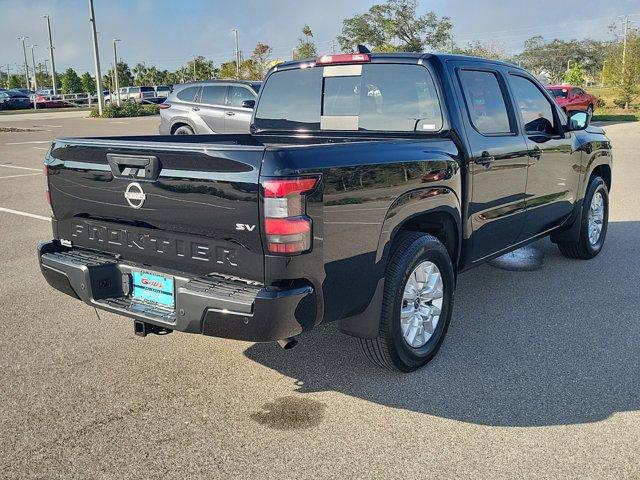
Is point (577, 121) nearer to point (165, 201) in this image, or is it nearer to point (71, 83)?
point (165, 201)

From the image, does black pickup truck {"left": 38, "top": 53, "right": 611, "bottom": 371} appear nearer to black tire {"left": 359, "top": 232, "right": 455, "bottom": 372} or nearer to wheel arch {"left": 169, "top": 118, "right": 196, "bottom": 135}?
black tire {"left": 359, "top": 232, "right": 455, "bottom": 372}

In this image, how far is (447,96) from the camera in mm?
4152

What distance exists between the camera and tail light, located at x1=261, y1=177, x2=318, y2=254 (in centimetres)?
285

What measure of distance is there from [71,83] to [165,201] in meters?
83.6

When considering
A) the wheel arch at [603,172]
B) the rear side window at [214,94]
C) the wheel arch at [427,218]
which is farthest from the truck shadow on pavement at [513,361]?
the rear side window at [214,94]

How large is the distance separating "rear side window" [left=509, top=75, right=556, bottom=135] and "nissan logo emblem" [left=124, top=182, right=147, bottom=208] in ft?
9.95

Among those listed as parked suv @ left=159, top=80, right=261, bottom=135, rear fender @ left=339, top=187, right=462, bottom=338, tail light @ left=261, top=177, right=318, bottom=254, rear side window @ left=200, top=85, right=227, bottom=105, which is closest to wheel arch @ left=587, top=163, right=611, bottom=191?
rear fender @ left=339, top=187, right=462, bottom=338

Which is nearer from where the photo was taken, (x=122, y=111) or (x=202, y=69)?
(x=122, y=111)

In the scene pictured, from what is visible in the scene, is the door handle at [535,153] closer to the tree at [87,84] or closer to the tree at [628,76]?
the tree at [628,76]

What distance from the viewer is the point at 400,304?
361cm

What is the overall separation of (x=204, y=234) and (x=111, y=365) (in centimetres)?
139

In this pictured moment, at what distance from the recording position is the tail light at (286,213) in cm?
285

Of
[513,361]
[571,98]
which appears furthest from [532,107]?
[571,98]

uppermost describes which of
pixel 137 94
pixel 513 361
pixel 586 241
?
pixel 137 94
